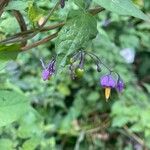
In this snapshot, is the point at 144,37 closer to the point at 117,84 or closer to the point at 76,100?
the point at 76,100

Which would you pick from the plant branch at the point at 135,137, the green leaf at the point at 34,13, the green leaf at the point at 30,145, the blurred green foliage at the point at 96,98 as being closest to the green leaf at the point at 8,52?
the green leaf at the point at 34,13

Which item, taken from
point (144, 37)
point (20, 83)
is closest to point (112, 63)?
point (144, 37)

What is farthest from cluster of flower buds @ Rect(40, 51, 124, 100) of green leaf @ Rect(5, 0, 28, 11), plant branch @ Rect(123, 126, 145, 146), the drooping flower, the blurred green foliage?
plant branch @ Rect(123, 126, 145, 146)

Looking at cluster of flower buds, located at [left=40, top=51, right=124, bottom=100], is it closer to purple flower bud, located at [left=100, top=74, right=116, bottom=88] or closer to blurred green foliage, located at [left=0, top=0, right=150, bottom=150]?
purple flower bud, located at [left=100, top=74, right=116, bottom=88]

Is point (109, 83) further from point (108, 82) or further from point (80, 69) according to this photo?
point (80, 69)

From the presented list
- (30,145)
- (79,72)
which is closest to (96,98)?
(30,145)

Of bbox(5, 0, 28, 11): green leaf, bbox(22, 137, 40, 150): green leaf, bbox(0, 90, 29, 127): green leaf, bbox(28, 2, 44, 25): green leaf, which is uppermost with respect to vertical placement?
bbox(5, 0, 28, 11): green leaf
